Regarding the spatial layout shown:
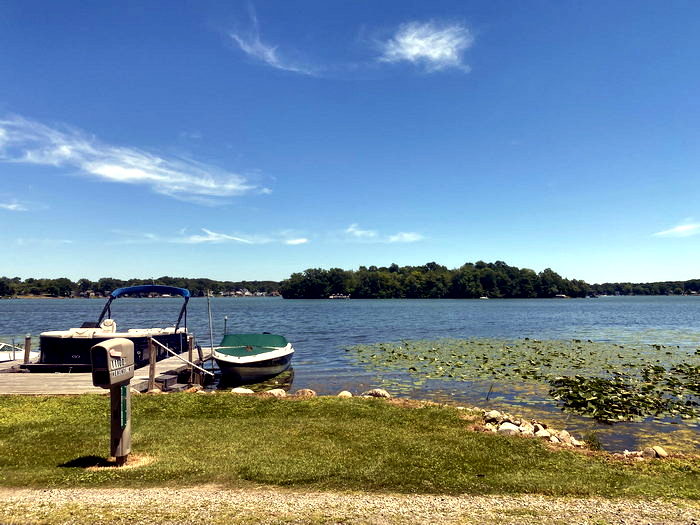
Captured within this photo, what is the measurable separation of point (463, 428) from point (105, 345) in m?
9.98

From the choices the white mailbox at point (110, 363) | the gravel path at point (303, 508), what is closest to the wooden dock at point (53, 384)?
the white mailbox at point (110, 363)

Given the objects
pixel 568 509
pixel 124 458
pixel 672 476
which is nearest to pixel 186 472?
pixel 124 458

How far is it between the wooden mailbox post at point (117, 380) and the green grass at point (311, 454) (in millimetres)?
629

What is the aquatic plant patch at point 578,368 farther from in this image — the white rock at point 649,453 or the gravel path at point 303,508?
the gravel path at point 303,508

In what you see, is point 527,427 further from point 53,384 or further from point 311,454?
point 53,384

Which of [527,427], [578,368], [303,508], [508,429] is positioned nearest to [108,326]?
[508,429]

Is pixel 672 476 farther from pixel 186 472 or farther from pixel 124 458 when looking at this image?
pixel 124 458

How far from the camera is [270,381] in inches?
1097

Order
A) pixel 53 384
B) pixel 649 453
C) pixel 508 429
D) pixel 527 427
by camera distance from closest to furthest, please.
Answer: pixel 649 453 < pixel 508 429 < pixel 527 427 < pixel 53 384

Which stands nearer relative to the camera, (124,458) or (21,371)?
(124,458)

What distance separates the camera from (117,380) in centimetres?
991

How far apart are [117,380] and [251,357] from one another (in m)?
18.0

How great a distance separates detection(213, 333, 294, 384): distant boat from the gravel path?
1855 centimetres

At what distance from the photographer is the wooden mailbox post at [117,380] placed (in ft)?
31.6
